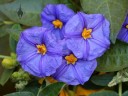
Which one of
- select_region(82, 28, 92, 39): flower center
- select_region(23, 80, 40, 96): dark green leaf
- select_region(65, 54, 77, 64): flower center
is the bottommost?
select_region(23, 80, 40, 96): dark green leaf

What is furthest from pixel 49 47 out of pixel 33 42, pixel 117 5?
pixel 117 5

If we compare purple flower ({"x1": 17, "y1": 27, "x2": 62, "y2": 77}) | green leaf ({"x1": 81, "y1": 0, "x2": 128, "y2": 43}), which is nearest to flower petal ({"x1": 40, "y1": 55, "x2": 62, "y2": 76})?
purple flower ({"x1": 17, "y1": 27, "x2": 62, "y2": 77})

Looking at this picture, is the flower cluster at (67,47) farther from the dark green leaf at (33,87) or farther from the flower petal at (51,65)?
the dark green leaf at (33,87)

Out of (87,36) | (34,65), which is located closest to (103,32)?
(87,36)

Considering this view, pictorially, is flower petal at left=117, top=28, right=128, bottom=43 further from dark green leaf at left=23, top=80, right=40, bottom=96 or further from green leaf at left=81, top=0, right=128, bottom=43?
dark green leaf at left=23, top=80, right=40, bottom=96

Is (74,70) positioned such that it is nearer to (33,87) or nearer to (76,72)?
(76,72)

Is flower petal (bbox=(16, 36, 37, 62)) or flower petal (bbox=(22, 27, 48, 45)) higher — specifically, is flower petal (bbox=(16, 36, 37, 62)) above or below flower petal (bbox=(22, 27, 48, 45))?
below

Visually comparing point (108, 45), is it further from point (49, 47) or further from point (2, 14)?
point (2, 14)
